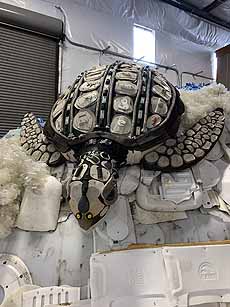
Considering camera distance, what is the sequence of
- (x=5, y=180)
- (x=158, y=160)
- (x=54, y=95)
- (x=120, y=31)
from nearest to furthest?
(x=5, y=180) → (x=158, y=160) → (x=54, y=95) → (x=120, y=31)

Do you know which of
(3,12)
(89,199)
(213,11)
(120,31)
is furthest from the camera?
(213,11)

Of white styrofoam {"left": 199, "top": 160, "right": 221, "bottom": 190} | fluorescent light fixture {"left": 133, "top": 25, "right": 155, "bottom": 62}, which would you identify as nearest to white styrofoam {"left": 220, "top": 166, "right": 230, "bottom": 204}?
white styrofoam {"left": 199, "top": 160, "right": 221, "bottom": 190}

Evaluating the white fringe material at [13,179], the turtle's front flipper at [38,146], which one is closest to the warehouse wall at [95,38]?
the turtle's front flipper at [38,146]

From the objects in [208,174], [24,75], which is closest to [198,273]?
[208,174]

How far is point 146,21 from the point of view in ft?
11.7

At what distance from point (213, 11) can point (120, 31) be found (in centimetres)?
100

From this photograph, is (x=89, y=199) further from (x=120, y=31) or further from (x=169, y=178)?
(x=120, y=31)

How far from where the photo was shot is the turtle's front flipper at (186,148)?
4.12 ft

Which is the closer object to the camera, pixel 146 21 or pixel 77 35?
pixel 77 35

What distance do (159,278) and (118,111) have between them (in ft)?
1.71

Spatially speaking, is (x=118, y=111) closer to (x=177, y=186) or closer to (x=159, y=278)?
(x=177, y=186)

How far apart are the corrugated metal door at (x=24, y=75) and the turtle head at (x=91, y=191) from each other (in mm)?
1667


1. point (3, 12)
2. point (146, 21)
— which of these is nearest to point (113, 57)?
point (146, 21)

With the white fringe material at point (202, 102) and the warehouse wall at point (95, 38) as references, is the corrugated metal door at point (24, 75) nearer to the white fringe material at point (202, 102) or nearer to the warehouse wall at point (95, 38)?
the warehouse wall at point (95, 38)
